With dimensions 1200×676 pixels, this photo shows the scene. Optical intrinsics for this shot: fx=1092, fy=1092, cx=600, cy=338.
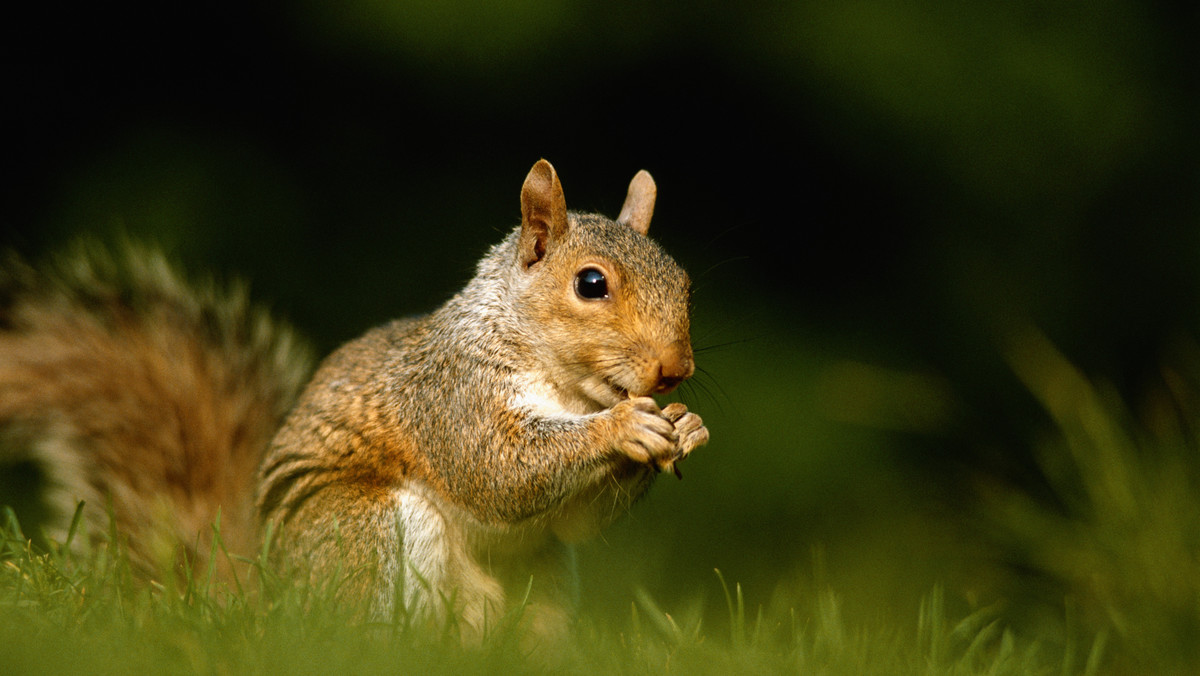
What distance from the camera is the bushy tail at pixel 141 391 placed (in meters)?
1.84

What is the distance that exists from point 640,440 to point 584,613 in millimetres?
321

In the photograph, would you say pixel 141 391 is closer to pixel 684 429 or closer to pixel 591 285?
pixel 591 285

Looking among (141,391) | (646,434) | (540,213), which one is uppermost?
(540,213)

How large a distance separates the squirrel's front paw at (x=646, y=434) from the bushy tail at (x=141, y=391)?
2.32 feet

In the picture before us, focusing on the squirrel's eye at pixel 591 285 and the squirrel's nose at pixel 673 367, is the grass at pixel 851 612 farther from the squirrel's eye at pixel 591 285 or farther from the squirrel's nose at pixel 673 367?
the squirrel's eye at pixel 591 285

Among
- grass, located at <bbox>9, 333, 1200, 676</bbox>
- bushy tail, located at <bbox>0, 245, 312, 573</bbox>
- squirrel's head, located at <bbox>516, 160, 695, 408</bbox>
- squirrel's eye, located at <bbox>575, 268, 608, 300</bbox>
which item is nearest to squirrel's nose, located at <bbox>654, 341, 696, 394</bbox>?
squirrel's head, located at <bbox>516, 160, 695, 408</bbox>

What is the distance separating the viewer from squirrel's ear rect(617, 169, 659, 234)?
1.95m

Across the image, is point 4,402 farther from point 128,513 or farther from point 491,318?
point 491,318

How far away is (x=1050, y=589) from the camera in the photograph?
1.96m

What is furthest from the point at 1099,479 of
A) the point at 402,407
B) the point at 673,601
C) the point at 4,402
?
the point at 4,402

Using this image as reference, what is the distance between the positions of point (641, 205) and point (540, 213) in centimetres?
29

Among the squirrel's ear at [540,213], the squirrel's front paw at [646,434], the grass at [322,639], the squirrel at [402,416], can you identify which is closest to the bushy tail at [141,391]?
the squirrel at [402,416]

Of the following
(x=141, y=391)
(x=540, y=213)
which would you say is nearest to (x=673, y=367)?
(x=540, y=213)

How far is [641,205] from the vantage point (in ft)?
6.41
